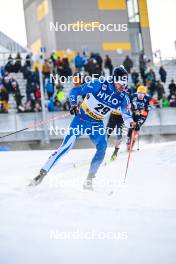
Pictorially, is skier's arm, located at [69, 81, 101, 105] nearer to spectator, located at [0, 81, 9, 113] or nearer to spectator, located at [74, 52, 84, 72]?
spectator, located at [0, 81, 9, 113]

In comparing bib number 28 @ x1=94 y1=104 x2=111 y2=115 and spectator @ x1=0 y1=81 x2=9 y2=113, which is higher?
spectator @ x1=0 y1=81 x2=9 y2=113

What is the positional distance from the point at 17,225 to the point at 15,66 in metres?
10.7

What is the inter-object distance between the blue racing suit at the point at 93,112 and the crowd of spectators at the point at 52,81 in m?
6.30

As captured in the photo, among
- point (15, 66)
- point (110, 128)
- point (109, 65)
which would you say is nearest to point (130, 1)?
point (109, 65)

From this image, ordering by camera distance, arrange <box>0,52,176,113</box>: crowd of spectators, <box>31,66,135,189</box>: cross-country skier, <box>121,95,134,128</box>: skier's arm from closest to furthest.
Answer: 1. <box>31,66,135,189</box>: cross-country skier
2. <box>121,95,134,128</box>: skier's arm
3. <box>0,52,176,113</box>: crowd of spectators

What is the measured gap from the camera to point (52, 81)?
1529 cm

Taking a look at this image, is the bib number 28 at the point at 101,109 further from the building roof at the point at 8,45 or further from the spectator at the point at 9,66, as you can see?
the building roof at the point at 8,45

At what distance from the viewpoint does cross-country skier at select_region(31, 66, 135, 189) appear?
764 cm

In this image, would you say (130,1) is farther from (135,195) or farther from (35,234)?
(35,234)

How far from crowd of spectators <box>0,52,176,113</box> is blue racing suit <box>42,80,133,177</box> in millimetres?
6297

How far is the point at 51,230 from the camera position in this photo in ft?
19.9

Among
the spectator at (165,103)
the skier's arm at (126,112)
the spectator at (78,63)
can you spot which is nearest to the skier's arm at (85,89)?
the skier's arm at (126,112)

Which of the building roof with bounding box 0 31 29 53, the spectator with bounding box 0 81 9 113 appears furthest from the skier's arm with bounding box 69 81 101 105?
the building roof with bounding box 0 31 29 53

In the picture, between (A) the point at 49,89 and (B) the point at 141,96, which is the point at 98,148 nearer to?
(B) the point at 141,96
